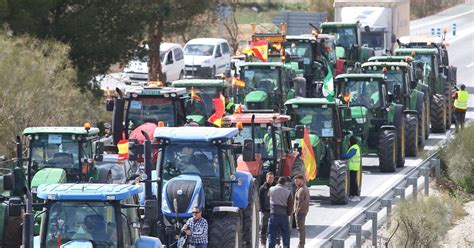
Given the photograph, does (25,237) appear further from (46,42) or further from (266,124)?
(46,42)

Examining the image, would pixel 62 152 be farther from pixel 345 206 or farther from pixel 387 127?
pixel 387 127

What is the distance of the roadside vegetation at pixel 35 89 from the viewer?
3059cm

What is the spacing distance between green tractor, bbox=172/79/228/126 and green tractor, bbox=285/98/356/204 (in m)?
3.45

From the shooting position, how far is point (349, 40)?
4778 cm

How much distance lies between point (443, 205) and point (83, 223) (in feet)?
38.0

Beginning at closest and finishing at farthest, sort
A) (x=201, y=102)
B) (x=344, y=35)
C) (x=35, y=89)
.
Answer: (x=35, y=89), (x=201, y=102), (x=344, y=35)

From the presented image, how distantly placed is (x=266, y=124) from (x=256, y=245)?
4030 millimetres

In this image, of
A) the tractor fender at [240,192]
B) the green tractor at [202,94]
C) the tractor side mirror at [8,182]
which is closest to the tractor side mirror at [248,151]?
the tractor fender at [240,192]

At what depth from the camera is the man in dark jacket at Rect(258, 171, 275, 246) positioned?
23030 millimetres

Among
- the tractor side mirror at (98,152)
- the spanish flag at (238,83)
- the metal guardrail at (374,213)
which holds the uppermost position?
the spanish flag at (238,83)

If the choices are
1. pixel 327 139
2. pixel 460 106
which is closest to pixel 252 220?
pixel 327 139

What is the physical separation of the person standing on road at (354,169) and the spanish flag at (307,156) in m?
1.84

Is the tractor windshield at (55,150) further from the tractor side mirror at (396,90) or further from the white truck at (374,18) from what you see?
the white truck at (374,18)

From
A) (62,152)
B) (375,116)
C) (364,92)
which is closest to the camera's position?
(62,152)
